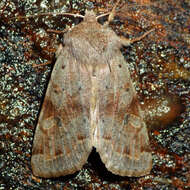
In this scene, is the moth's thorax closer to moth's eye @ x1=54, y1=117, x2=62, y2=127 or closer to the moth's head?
the moth's head

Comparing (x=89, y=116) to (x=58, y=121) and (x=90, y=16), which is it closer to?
(x=58, y=121)

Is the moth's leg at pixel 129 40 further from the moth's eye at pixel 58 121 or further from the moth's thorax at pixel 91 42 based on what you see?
the moth's eye at pixel 58 121

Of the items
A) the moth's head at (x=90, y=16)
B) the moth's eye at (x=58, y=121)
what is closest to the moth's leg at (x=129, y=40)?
the moth's head at (x=90, y=16)

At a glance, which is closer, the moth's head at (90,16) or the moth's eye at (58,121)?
the moth's eye at (58,121)

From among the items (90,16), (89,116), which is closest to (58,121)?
(89,116)

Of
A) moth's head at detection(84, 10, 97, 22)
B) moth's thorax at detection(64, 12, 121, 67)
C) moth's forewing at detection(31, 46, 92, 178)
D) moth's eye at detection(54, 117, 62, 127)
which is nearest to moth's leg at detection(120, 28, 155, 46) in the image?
moth's thorax at detection(64, 12, 121, 67)

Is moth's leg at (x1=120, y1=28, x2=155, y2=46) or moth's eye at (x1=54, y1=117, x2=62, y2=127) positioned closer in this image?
moth's eye at (x1=54, y1=117, x2=62, y2=127)

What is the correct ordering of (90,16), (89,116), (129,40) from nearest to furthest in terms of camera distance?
(89,116) < (90,16) < (129,40)

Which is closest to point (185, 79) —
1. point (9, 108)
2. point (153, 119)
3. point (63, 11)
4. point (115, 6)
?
point (153, 119)
